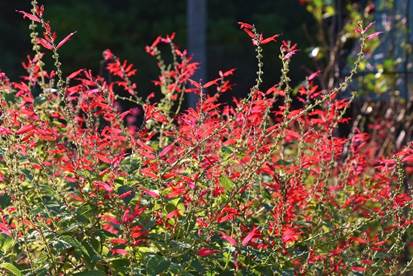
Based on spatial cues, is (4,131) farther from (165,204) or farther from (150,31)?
(150,31)

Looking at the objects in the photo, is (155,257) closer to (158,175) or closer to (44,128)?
(158,175)

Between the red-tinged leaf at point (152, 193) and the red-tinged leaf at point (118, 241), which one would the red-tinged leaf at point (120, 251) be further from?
the red-tinged leaf at point (152, 193)

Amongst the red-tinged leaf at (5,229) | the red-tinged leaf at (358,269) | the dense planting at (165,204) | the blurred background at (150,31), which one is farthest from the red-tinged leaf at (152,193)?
the blurred background at (150,31)

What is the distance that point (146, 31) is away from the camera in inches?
679

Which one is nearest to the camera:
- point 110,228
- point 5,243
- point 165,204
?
point 5,243

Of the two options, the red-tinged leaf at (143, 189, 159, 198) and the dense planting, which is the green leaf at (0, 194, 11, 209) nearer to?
the dense planting

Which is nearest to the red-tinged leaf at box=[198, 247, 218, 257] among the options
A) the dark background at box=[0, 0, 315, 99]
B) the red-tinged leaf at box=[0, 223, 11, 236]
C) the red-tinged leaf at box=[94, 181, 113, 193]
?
the red-tinged leaf at box=[94, 181, 113, 193]

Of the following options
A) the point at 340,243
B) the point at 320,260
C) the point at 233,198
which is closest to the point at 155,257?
the point at 233,198

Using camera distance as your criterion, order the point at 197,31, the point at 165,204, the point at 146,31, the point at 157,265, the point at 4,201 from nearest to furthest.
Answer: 1. the point at 157,265
2. the point at 165,204
3. the point at 4,201
4. the point at 197,31
5. the point at 146,31

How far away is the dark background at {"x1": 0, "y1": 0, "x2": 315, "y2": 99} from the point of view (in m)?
15.8

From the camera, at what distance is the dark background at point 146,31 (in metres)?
15.8

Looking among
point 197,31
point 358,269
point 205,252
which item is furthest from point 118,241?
point 197,31

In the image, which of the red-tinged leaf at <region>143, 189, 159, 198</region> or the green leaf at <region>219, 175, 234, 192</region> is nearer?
the red-tinged leaf at <region>143, 189, 159, 198</region>

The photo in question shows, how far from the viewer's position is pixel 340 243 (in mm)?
3771
